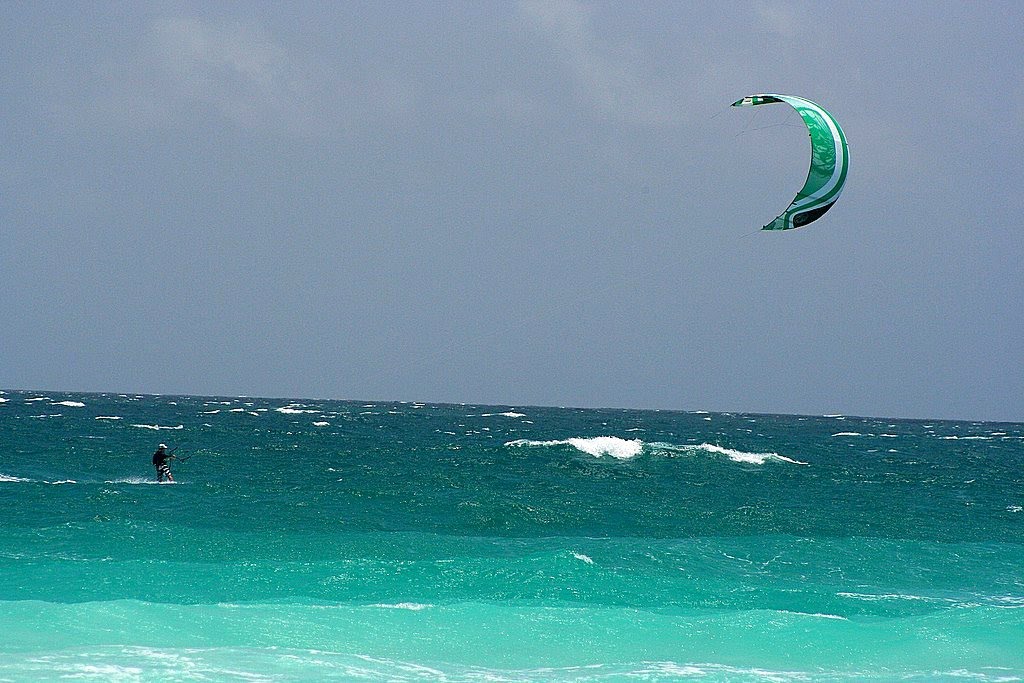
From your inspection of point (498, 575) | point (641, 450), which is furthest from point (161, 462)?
point (641, 450)

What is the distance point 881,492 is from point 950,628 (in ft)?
56.6

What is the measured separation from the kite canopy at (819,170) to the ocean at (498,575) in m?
6.72

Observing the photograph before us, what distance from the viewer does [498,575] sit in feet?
59.0

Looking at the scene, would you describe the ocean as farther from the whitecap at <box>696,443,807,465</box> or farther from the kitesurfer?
the whitecap at <box>696,443,807,465</box>

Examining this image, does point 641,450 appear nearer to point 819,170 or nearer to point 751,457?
point 751,457

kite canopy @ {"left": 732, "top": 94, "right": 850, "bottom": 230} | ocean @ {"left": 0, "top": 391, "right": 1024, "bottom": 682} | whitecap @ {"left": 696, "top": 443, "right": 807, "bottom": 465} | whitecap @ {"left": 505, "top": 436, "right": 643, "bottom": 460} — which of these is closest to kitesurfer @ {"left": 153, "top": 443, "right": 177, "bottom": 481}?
ocean @ {"left": 0, "top": 391, "right": 1024, "bottom": 682}

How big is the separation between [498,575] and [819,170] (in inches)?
370

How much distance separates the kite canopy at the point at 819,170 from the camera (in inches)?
645

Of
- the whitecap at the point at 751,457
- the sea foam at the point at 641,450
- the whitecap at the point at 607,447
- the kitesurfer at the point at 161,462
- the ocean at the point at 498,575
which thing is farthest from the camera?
the whitecap at the point at 607,447

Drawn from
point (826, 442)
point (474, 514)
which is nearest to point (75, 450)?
point (474, 514)

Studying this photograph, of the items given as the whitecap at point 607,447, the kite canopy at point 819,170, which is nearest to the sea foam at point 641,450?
the whitecap at point 607,447

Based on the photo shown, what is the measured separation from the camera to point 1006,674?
12.3m

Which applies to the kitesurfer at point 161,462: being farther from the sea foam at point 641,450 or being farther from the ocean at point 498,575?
the sea foam at point 641,450

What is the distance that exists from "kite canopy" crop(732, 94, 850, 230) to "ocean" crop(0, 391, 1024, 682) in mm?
6718
